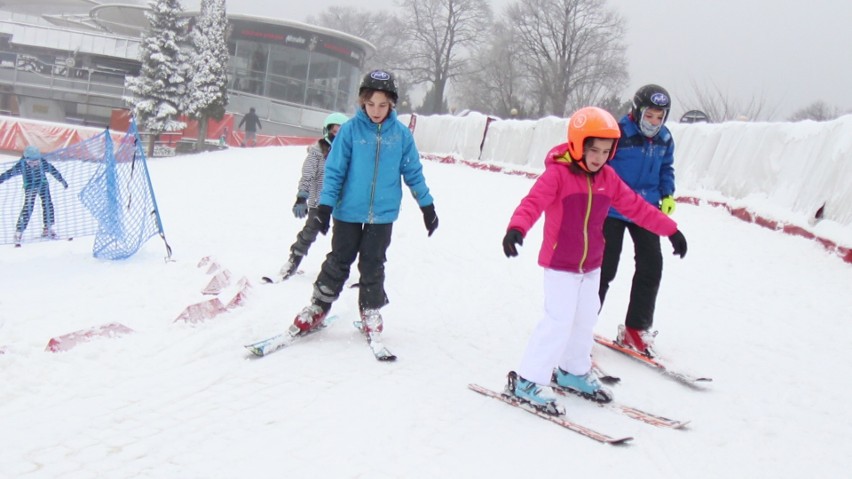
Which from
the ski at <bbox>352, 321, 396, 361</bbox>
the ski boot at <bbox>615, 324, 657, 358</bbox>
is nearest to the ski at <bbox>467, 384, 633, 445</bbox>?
the ski at <bbox>352, 321, 396, 361</bbox>

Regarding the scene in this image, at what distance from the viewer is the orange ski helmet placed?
359cm

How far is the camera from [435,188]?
14.7 m

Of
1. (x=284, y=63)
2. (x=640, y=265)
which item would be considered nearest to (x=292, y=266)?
(x=640, y=265)

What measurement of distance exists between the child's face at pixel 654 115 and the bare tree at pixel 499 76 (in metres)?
40.5

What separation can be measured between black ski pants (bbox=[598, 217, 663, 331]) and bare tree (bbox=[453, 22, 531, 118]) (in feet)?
133

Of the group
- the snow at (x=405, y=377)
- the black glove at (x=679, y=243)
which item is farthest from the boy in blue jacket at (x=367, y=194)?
the black glove at (x=679, y=243)

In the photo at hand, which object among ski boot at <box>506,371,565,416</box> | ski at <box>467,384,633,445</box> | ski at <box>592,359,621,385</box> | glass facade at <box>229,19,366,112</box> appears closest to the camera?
ski at <box>467,384,633,445</box>

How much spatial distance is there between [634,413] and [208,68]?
29.3 meters

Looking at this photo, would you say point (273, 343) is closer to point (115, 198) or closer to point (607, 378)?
point (607, 378)

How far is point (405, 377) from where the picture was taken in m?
4.09

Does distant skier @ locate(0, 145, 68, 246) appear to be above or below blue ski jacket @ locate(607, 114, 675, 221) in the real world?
below

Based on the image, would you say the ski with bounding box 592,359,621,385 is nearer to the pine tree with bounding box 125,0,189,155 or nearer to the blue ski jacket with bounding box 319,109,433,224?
the blue ski jacket with bounding box 319,109,433,224

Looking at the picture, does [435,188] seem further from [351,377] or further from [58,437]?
[58,437]

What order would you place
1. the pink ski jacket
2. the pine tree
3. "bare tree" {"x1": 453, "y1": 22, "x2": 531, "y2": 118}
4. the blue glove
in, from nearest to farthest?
1. the pink ski jacket
2. the blue glove
3. the pine tree
4. "bare tree" {"x1": 453, "y1": 22, "x2": 531, "y2": 118}
